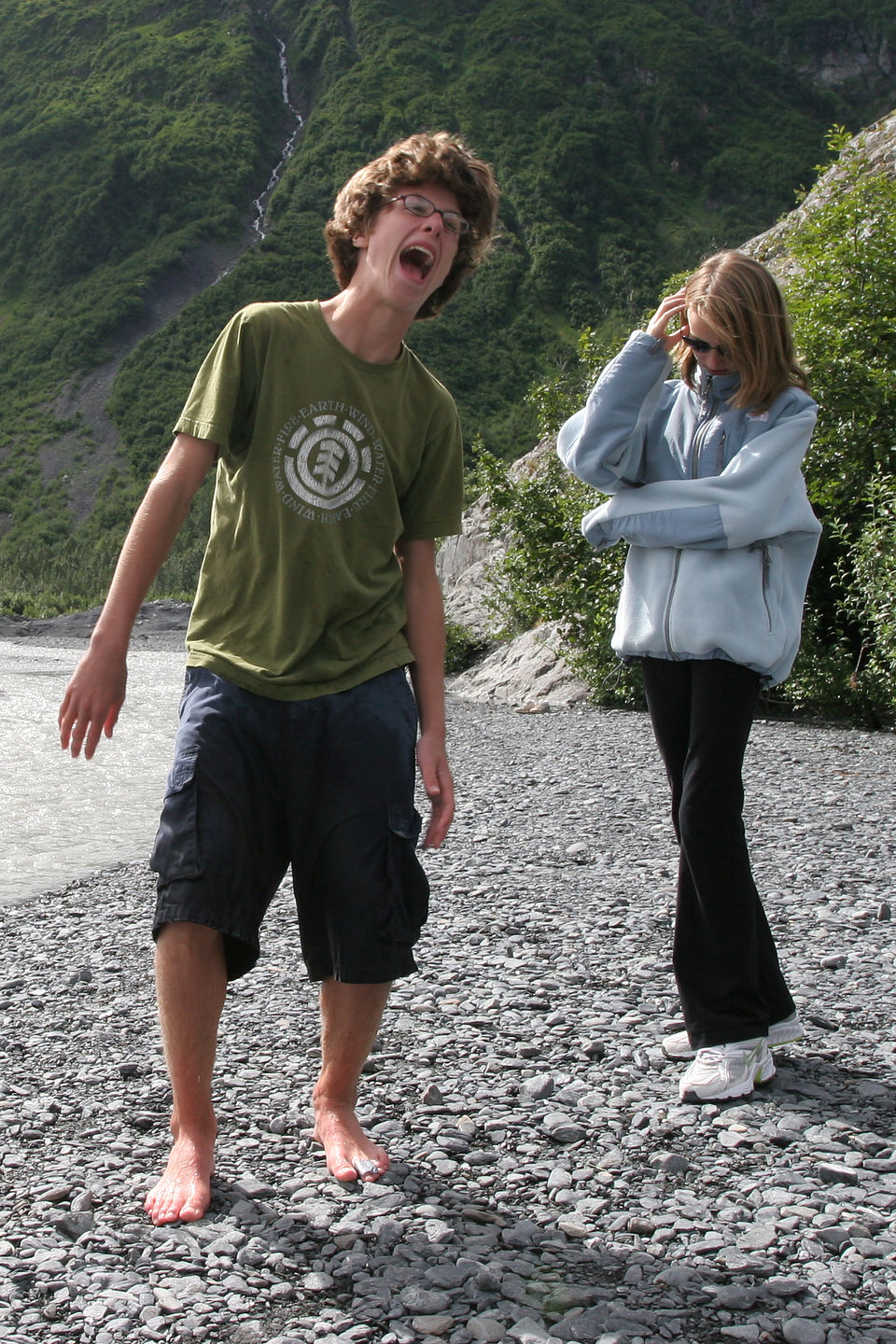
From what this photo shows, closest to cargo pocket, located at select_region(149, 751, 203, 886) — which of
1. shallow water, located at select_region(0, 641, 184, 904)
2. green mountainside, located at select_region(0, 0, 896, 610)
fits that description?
shallow water, located at select_region(0, 641, 184, 904)

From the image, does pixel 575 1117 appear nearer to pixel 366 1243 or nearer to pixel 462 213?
pixel 366 1243

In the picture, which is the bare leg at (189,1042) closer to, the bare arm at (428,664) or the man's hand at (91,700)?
the man's hand at (91,700)

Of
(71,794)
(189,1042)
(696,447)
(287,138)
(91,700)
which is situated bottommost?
(71,794)

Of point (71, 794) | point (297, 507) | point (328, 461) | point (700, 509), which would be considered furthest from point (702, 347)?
point (71, 794)

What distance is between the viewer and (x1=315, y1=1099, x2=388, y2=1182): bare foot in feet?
8.57

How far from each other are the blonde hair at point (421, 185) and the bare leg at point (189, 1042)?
59.3 inches

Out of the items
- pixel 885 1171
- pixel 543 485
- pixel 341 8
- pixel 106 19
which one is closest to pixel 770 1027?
pixel 885 1171

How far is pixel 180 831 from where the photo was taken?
2410 millimetres

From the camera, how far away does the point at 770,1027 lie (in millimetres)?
3240

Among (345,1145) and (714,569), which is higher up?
(714,569)

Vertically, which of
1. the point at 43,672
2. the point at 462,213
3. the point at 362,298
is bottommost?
the point at 43,672

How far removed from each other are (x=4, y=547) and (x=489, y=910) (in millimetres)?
88137

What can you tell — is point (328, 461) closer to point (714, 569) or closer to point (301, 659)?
point (301, 659)

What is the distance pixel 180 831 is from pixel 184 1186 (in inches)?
29.2
